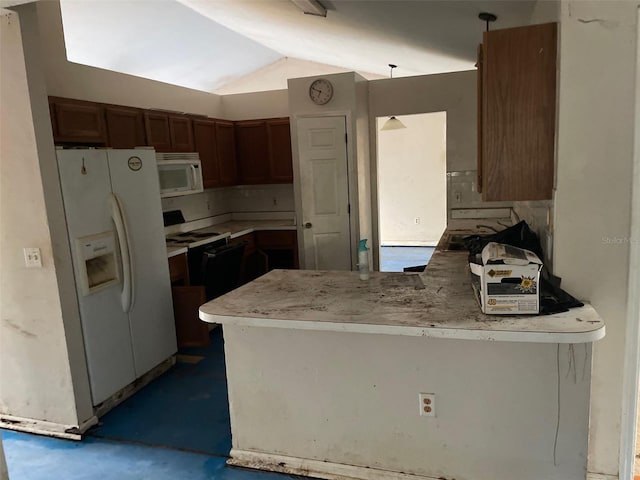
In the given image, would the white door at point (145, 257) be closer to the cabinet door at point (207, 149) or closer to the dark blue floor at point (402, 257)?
the cabinet door at point (207, 149)

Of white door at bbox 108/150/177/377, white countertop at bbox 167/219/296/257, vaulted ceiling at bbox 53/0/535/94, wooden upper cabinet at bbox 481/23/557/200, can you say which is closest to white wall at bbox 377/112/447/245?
vaulted ceiling at bbox 53/0/535/94

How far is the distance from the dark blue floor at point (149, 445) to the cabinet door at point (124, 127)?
2053mm

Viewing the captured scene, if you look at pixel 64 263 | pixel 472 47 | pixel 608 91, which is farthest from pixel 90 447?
pixel 472 47

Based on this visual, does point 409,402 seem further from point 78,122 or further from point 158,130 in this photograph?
point 158,130

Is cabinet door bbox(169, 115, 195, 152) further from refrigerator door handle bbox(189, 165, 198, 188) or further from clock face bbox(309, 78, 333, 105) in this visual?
clock face bbox(309, 78, 333, 105)

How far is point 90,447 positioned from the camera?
2730 mm

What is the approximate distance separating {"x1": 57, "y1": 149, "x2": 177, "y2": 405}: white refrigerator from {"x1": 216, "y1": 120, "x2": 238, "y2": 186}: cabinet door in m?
2.01

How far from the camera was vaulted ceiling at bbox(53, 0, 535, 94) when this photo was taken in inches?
131

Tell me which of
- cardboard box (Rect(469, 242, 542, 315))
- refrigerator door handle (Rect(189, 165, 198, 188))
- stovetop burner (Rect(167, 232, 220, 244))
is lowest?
stovetop burner (Rect(167, 232, 220, 244))

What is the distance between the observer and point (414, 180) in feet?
27.9

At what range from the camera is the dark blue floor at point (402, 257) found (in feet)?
23.1

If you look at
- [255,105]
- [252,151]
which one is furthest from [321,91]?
[255,105]

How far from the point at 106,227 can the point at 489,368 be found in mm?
2478

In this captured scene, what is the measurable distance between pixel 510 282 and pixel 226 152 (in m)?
4.44
